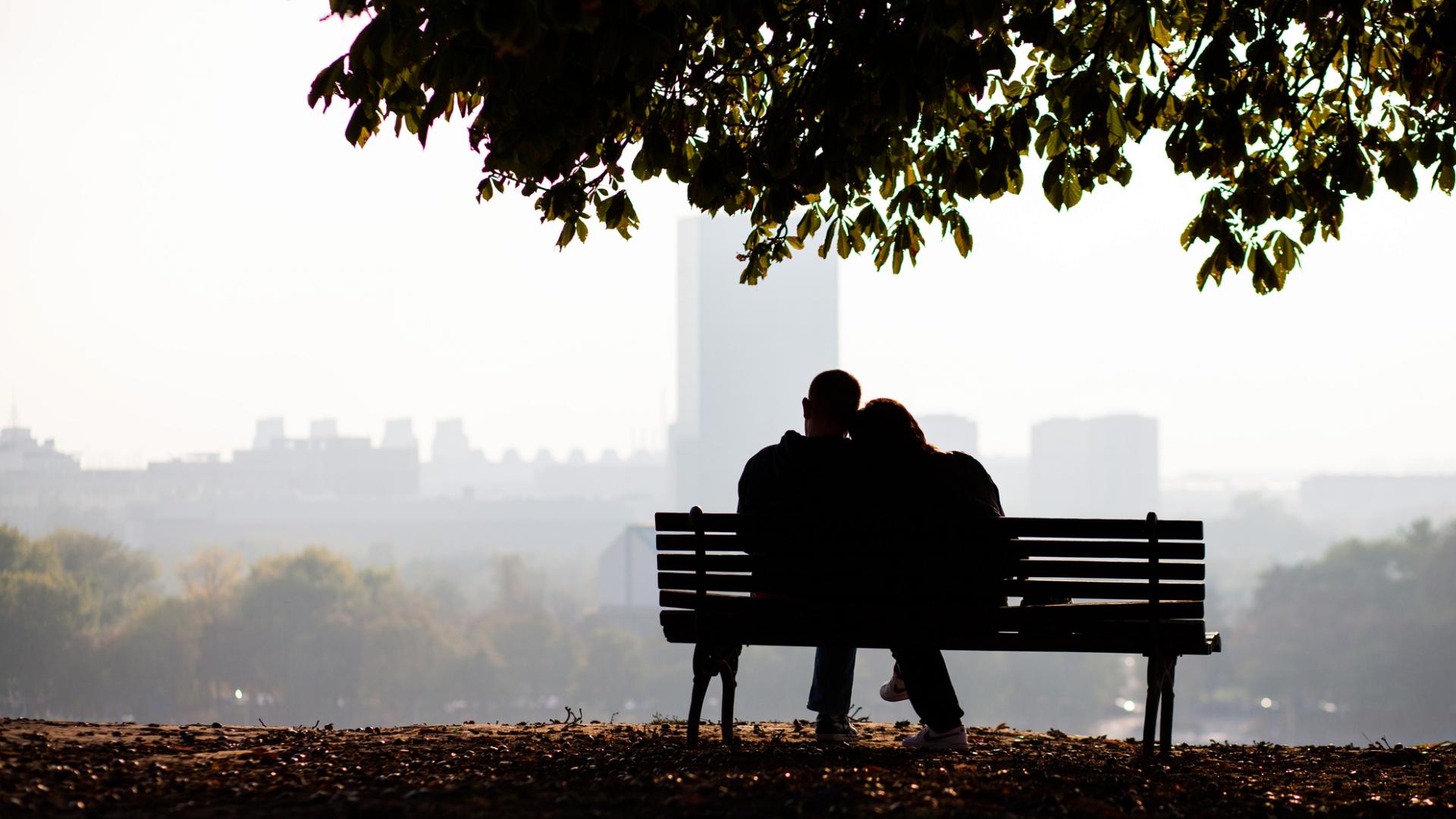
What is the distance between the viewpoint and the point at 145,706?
7781cm

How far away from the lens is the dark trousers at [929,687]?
569cm

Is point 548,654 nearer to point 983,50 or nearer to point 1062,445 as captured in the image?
point 983,50

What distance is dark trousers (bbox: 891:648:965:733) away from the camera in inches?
224

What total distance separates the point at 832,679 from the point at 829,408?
124cm

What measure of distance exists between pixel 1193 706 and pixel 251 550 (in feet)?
266

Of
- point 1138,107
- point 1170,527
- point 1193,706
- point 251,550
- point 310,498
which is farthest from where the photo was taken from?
point 310,498

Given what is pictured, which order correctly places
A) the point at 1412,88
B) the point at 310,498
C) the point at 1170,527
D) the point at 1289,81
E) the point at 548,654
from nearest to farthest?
the point at 1170,527, the point at 1412,88, the point at 1289,81, the point at 548,654, the point at 310,498

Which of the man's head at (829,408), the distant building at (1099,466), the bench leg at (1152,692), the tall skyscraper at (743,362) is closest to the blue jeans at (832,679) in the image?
the man's head at (829,408)

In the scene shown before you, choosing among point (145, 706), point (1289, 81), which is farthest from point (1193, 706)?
point (1289, 81)

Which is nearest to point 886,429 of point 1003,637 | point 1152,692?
point 1003,637

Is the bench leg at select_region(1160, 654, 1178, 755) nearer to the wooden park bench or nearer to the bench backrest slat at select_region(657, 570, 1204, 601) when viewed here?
the wooden park bench

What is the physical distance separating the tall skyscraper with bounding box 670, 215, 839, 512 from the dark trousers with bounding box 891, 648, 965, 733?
168 meters

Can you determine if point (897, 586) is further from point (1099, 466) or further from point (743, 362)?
point (1099, 466)

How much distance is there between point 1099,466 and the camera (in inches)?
7210
